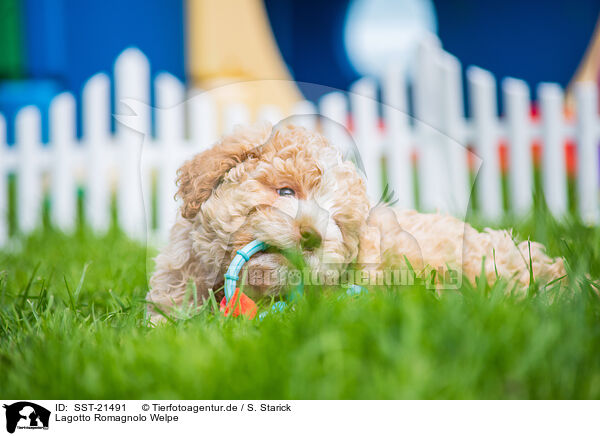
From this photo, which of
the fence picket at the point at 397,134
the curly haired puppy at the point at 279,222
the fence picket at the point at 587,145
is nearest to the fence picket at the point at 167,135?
the fence picket at the point at 397,134

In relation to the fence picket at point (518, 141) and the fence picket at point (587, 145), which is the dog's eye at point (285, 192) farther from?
the fence picket at point (587, 145)

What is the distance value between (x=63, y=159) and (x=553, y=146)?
355cm

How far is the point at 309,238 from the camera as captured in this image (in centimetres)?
123

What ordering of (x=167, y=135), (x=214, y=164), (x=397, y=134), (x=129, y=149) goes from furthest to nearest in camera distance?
(x=129, y=149) → (x=397, y=134) → (x=167, y=135) → (x=214, y=164)

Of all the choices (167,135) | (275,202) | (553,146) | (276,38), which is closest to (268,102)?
(167,135)

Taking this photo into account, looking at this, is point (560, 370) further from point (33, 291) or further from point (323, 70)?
point (323, 70)

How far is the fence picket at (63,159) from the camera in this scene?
151 inches

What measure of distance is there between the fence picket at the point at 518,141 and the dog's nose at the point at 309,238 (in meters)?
2.92

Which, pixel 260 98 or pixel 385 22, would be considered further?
pixel 385 22
